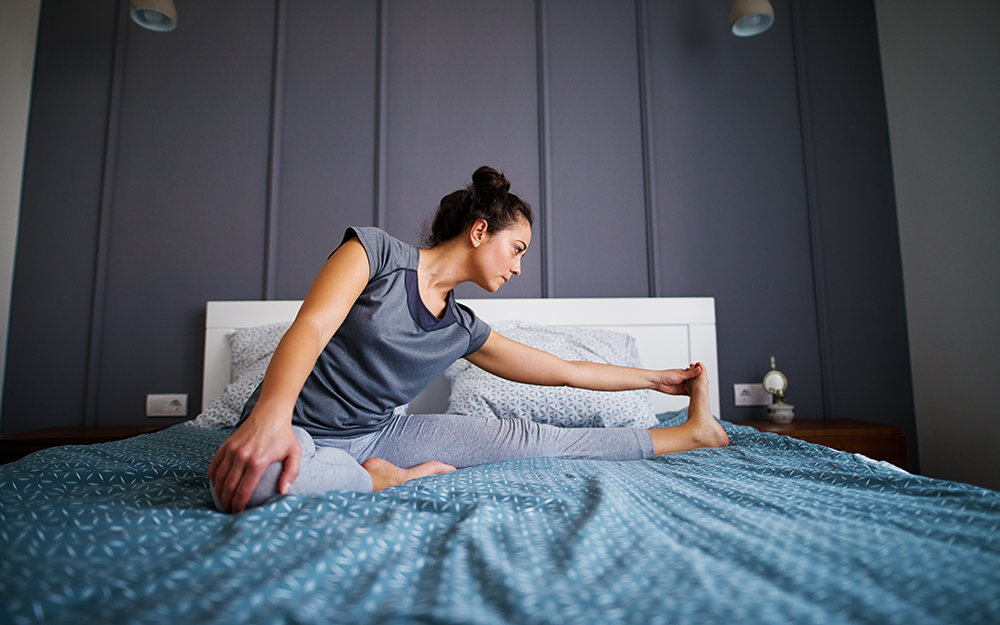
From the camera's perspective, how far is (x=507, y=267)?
149 centimetres

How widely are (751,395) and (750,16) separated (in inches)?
68.8

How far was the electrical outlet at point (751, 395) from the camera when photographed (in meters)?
2.56

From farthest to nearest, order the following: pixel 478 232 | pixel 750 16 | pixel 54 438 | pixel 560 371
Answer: pixel 750 16
pixel 54 438
pixel 560 371
pixel 478 232

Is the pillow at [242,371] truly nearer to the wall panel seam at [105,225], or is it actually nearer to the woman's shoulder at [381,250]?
the wall panel seam at [105,225]

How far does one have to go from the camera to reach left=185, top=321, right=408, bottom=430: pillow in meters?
1.96

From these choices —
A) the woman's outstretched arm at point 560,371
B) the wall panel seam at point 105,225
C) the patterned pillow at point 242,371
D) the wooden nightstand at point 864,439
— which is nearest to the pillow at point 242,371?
the patterned pillow at point 242,371

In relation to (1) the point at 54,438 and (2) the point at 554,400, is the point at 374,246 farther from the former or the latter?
(1) the point at 54,438

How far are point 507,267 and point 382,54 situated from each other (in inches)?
67.9

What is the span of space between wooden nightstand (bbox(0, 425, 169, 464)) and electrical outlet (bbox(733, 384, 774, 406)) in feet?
8.42

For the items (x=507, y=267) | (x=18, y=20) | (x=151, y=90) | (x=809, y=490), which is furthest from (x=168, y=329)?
(x=809, y=490)

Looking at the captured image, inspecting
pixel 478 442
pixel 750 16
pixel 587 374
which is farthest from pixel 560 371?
pixel 750 16

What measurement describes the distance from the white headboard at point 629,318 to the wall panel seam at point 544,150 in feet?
0.57

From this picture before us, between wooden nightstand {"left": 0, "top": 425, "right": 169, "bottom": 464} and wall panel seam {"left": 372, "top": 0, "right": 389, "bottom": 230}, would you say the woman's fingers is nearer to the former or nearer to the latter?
wooden nightstand {"left": 0, "top": 425, "right": 169, "bottom": 464}

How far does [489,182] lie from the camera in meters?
1.46
